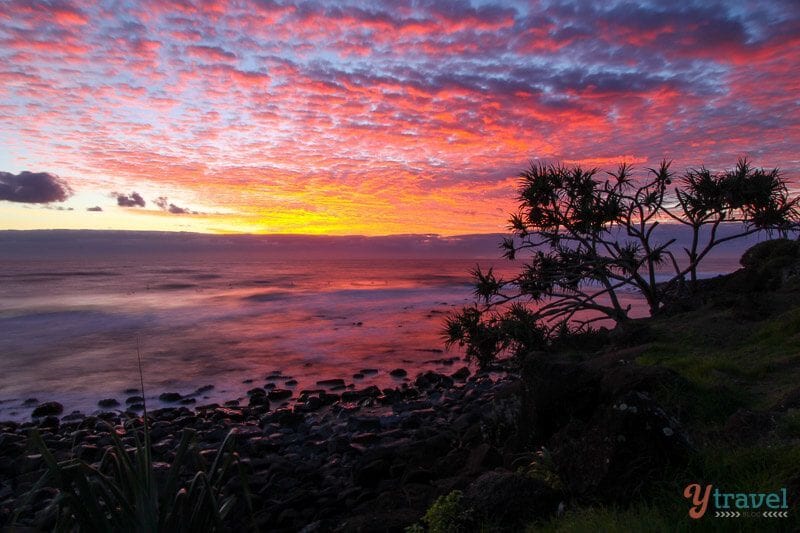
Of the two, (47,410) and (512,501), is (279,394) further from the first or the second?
(512,501)

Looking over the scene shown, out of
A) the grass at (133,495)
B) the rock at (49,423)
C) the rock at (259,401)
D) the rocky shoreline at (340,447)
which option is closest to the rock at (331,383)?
the rocky shoreline at (340,447)

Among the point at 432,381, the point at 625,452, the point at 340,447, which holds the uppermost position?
the point at 625,452

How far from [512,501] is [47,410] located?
14886 mm

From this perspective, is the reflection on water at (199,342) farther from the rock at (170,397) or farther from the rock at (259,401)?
the rock at (259,401)

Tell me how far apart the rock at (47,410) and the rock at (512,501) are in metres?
14.3

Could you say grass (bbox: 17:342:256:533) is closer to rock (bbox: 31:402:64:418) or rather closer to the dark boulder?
the dark boulder

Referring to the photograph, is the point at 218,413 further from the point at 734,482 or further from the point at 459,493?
the point at 734,482

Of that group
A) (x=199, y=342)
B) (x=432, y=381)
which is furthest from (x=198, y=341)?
(x=432, y=381)

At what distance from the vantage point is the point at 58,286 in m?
60.7

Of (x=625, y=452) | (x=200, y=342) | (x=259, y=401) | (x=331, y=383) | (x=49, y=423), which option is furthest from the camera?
(x=200, y=342)

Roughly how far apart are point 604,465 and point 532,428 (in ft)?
7.08

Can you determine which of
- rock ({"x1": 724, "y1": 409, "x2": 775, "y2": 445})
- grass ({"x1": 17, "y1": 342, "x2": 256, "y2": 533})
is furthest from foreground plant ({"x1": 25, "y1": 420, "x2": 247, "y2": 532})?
rock ({"x1": 724, "y1": 409, "x2": 775, "y2": 445})

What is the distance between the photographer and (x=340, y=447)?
33.3ft

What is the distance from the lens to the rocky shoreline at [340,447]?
6.43 metres
